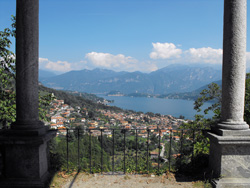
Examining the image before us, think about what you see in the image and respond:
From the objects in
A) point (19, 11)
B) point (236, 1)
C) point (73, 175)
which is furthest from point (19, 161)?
point (236, 1)

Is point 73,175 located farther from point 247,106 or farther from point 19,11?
point 247,106

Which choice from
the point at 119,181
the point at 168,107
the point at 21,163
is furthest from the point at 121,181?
the point at 168,107

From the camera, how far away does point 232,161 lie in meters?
3.47

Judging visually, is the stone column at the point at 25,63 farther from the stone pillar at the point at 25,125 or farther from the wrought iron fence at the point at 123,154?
the wrought iron fence at the point at 123,154

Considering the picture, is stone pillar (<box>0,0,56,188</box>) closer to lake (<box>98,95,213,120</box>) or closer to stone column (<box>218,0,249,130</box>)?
stone column (<box>218,0,249,130</box>)

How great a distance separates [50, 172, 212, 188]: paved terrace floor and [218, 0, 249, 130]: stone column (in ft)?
4.33

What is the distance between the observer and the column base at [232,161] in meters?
3.39

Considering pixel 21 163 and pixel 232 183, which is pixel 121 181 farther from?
pixel 232 183

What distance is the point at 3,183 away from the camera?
10.9 ft

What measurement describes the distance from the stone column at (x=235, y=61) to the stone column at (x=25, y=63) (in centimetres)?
342

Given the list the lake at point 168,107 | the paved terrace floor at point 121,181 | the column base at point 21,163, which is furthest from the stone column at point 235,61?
the lake at point 168,107

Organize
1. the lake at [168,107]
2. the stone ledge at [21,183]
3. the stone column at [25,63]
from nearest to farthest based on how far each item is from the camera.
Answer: the stone ledge at [21,183] < the stone column at [25,63] < the lake at [168,107]

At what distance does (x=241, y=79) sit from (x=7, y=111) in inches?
209

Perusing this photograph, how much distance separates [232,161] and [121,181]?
2081 millimetres
